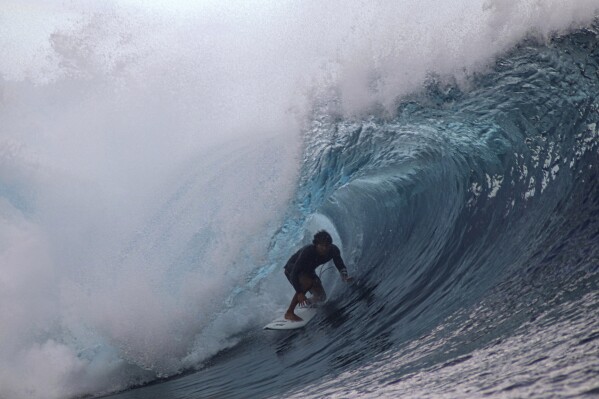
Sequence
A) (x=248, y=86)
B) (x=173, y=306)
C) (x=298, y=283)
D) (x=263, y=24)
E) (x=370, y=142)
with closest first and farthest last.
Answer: (x=298, y=283) → (x=173, y=306) → (x=370, y=142) → (x=248, y=86) → (x=263, y=24)

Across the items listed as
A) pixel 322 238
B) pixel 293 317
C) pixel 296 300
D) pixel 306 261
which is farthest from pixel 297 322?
pixel 322 238

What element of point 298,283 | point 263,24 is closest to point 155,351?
point 298,283

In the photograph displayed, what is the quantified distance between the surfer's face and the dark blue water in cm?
63

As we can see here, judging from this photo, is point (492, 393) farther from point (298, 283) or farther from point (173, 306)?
point (173, 306)

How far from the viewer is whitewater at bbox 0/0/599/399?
430cm

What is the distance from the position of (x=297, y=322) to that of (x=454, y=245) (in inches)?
75.5

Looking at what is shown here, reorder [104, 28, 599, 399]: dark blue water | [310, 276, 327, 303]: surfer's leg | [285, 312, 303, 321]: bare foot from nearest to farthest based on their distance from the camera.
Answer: [104, 28, 599, 399]: dark blue water → [285, 312, 303, 321]: bare foot → [310, 276, 327, 303]: surfer's leg

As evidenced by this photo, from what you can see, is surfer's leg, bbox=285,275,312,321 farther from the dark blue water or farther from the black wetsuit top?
the dark blue water

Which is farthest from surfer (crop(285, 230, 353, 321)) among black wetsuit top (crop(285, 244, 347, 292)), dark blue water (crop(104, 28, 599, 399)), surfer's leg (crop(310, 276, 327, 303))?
dark blue water (crop(104, 28, 599, 399))

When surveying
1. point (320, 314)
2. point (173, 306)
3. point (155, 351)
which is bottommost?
point (320, 314)

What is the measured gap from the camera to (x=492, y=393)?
107 inches

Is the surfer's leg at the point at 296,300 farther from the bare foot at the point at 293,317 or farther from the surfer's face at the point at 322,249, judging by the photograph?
the surfer's face at the point at 322,249

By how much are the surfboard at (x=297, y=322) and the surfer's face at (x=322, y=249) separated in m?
0.74

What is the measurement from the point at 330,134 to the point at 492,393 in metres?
8.03
